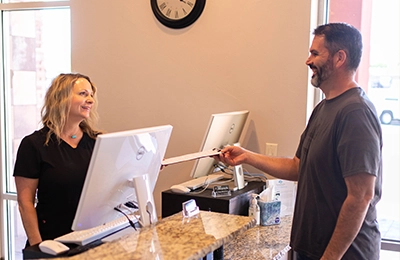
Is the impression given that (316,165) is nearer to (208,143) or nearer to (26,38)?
(208,143)

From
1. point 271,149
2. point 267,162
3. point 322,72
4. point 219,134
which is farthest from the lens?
point 271,149

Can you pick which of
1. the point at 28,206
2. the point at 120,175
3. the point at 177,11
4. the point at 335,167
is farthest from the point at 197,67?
the point at 120,175

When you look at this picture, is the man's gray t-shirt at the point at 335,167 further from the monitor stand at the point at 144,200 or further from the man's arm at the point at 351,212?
the monitor stand at the point at 144,200

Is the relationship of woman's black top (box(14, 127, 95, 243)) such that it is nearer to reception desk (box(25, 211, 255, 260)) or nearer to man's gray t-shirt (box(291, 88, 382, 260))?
reception desk (box(25, 211, 255, 260))

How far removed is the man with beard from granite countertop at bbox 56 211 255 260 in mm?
344

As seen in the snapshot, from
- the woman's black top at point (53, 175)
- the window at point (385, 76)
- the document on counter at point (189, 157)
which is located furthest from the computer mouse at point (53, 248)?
the window at point (385, 76)

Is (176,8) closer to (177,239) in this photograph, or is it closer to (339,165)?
(339,165)

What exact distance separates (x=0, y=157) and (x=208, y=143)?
215 cm

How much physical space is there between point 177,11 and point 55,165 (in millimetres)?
1385

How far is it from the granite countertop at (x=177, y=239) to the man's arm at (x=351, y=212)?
33 centimetres

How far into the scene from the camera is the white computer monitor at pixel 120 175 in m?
1.56

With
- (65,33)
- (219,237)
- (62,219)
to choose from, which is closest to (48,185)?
(62,219)

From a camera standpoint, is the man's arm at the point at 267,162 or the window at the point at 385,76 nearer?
the man's arm at the point at 267,162

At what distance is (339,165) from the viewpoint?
1.87m
